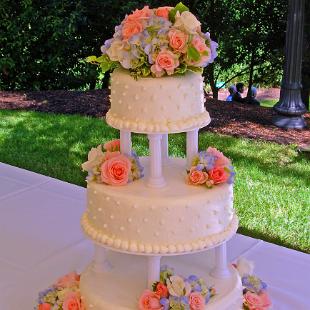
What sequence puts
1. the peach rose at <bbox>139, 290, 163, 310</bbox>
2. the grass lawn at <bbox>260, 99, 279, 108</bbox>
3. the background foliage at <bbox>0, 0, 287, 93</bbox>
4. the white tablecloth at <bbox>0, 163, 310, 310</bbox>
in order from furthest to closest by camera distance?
the grass lawn at <bbox>260, 99, 279, 108</bbox>
the background foliage at <bbox>0, 0, 287, 93</bbox>
the white tablecloth at <bbox>0, 163, 310, 310</bbox>
the peach rose at <bbox>139, 290, 163, 310</bbox>

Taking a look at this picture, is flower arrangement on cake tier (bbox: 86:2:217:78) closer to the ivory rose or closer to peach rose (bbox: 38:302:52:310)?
the ivory rose

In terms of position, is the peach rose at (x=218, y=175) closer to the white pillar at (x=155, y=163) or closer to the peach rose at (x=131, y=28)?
the white pillar at (x=155, y=163)

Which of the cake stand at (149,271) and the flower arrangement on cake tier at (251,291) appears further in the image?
the flower arrangement on cake tier at (251,291)

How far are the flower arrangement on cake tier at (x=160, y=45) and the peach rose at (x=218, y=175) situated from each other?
424 mm

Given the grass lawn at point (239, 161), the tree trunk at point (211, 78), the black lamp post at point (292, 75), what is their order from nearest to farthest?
1. the grass lawn at point (239, 161)
2. the black lamp post at point (292, 75)
3. the tree trunk at point (211, 78)

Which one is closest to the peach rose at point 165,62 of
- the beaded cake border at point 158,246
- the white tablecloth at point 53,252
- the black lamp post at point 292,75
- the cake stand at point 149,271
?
the cake stand at point 149,271

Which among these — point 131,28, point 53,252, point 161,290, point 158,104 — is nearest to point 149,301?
point 161,290

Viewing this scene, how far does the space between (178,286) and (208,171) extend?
1.60 ft

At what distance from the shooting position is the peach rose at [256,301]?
274 centimetres

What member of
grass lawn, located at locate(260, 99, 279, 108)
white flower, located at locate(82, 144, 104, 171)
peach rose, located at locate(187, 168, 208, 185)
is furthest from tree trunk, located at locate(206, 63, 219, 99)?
peach rose, located at locate(187, 168, 208, 185)

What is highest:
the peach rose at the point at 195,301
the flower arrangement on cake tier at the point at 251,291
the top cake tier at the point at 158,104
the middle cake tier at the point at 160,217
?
the top cake tier at the point at 158,104

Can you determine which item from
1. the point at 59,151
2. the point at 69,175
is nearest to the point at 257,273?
the point at 69,175

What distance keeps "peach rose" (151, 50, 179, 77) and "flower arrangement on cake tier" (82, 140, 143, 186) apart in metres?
0.41

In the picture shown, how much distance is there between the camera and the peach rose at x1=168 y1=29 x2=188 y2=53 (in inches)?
92.1
